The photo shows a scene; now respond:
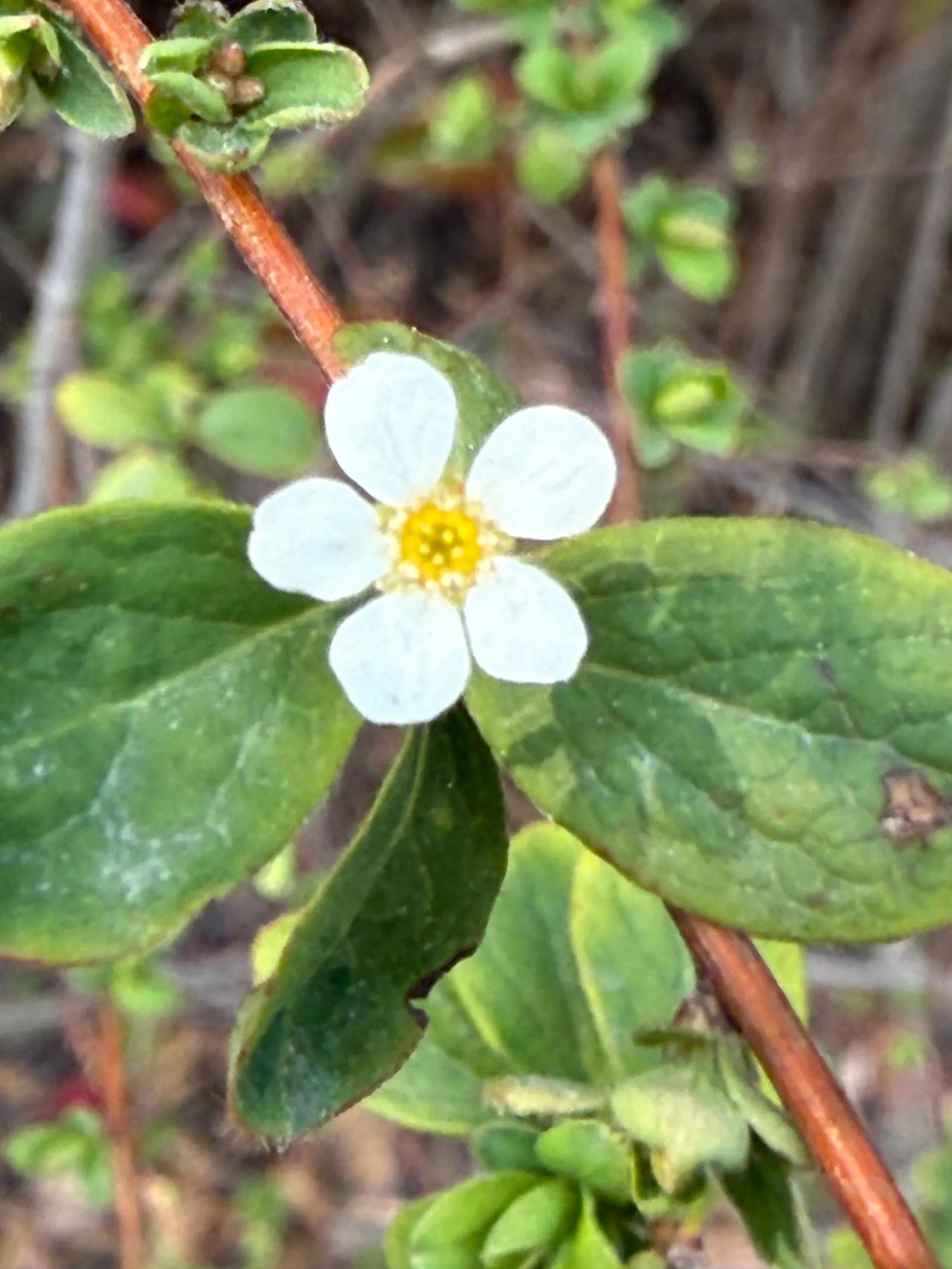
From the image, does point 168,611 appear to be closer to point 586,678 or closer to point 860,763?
point 586,678

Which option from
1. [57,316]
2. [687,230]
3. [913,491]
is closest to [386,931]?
[687,230]

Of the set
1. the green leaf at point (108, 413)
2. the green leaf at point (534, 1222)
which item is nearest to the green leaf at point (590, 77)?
the green leaf at point (108, 413)

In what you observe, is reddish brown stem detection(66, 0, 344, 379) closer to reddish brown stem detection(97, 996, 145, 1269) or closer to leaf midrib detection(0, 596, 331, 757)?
leaf midrib detection(0, 596, 331, 757)

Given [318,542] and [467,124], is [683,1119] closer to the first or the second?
[318,542]

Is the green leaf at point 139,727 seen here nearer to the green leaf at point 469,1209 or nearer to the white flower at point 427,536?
the white flower at point 427,536

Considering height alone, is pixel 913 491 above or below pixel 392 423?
below

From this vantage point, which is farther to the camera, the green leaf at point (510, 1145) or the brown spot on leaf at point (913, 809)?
the green leaf at point (510, 1145)

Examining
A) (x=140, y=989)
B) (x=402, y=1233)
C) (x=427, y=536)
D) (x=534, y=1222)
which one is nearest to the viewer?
(x=427, y=536)

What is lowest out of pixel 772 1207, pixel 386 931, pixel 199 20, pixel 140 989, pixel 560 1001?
pixel 140 989
